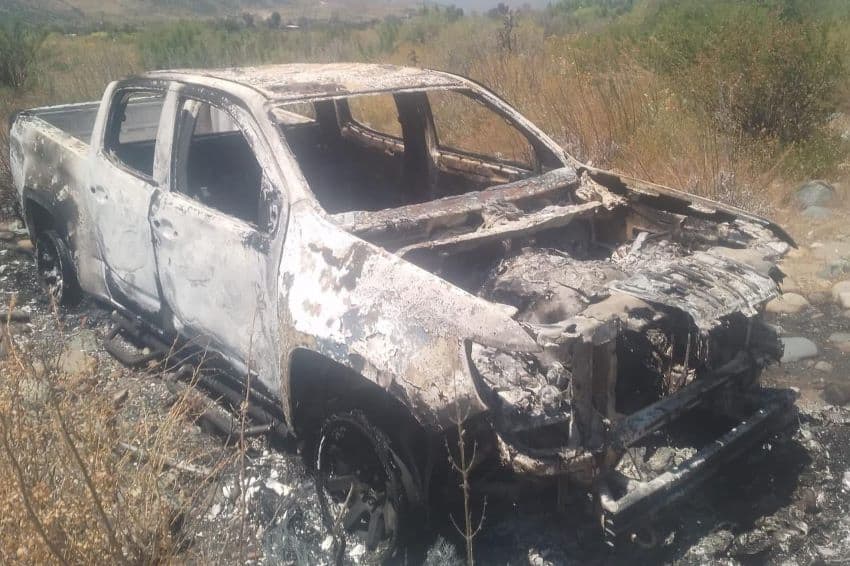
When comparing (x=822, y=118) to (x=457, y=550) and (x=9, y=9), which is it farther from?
(x=9, y=9)

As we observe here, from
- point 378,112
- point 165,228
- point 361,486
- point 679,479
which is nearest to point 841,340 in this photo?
point 679,479

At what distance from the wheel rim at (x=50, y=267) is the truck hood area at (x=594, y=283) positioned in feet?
9.64

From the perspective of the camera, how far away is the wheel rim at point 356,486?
2.86 metres

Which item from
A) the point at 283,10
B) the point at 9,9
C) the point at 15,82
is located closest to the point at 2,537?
the point at 15,82

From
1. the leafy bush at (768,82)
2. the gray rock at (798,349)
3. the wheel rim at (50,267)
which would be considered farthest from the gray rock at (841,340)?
the wheel rim at (50,267)

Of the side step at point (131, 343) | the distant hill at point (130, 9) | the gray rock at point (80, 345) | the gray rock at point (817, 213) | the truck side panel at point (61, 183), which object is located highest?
the truck side panel at point (61, 183)

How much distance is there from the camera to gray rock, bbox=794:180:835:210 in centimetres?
636

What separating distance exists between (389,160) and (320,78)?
1.17 meters

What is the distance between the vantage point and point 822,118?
7000 millimetres

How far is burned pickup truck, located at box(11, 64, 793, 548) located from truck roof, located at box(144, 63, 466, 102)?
2 centimetres

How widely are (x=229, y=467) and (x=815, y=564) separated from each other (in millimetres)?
2604

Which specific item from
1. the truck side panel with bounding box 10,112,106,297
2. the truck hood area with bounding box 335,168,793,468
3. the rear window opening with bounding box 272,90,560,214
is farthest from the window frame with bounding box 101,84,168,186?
the truck hood area with bounding box 335,168,793,468

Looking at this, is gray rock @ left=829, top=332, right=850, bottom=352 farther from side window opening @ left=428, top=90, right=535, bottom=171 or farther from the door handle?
the door handle

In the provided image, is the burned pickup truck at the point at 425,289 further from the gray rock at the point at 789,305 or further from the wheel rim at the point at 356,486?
the gray rock at the point at 789,305
